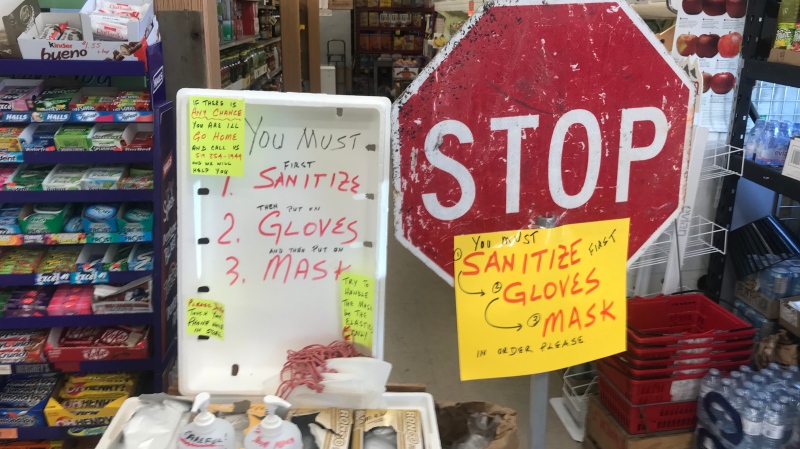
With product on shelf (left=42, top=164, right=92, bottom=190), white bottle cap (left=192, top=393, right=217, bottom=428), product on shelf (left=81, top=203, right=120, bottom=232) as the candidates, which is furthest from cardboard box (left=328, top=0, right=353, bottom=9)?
white bottle cap (left=192, top=393, right=217, bottom=428)

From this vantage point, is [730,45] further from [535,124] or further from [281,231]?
[281,231]

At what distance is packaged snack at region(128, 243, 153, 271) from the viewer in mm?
1905

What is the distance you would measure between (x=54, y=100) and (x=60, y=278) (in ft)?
1.82

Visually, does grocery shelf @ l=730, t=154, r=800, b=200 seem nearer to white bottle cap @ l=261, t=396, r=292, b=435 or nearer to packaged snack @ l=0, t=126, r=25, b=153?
white bottle cap @ l=261, t=396, r=292, b=435

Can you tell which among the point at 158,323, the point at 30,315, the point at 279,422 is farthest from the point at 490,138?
the point at 30,315

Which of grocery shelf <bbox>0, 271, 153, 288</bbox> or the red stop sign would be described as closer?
the red stop sign

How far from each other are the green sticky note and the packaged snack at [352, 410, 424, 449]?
156 millimetres

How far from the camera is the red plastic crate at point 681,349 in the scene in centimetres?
198

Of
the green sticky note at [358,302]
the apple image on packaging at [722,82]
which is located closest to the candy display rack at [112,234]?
the green sticky note at [358,302]

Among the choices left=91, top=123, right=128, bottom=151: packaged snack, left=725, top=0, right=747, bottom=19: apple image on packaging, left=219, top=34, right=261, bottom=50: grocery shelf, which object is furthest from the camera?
left=219, top=34, right=261, bottom=50: grocery shelf

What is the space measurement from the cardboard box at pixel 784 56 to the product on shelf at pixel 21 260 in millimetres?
2596

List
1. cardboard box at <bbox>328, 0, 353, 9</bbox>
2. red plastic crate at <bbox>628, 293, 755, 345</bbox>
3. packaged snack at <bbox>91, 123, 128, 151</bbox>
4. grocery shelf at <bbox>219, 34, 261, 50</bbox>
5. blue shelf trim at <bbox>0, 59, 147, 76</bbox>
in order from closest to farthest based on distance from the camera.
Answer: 1. blue shelf trim at <bbox>0, 59, 147, 76</bbox>
2. packaged snack at <bbox>91, 123, 128, 151</bbox>
3. red plastic crate at <bbox>628, 293, 755, 345</bbox>
4. grocery shelf at <bbox>219, 34, 261, 50</bbox>
5. cardboard box at <bbox>328, 0, 353, 9</bbox>

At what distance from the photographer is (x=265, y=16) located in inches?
230

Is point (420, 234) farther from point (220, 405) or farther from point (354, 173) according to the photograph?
point (220, 405)
